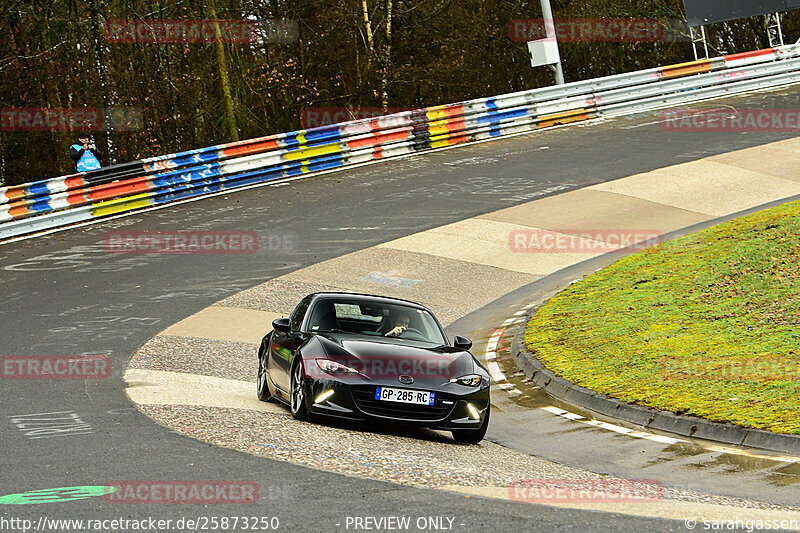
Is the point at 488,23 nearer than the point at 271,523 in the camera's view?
No

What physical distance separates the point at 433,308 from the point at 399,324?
20.4 ft

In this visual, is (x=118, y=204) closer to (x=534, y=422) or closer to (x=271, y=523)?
(x=534, y=422)

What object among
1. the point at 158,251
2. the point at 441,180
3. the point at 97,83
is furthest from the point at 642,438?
the point at 97,83

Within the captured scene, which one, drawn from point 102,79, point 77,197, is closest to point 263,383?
point 77,197

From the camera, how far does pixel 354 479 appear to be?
7820 mm

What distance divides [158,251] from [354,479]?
1377 centimetres

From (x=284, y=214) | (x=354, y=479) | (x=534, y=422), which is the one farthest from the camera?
(x=284, y=214)

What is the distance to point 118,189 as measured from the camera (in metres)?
23.8

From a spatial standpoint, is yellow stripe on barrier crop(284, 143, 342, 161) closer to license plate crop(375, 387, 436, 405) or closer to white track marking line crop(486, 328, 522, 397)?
white track marking line crop(486, 328, 522, 397)

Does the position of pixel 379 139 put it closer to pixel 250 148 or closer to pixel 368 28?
pixel 250 148

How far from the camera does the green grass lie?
1105cm

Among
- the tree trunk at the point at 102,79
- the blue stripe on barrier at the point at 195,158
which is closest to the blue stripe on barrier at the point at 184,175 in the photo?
the blue stripe on barrier at the point at 195,158

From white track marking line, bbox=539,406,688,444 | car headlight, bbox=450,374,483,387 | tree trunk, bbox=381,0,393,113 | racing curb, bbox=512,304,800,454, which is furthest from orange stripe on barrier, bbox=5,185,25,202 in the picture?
tree trunk, bbox=381,0,393,113

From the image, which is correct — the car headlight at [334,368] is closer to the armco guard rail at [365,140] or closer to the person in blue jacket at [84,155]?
the armco guard rail at [365,140]
